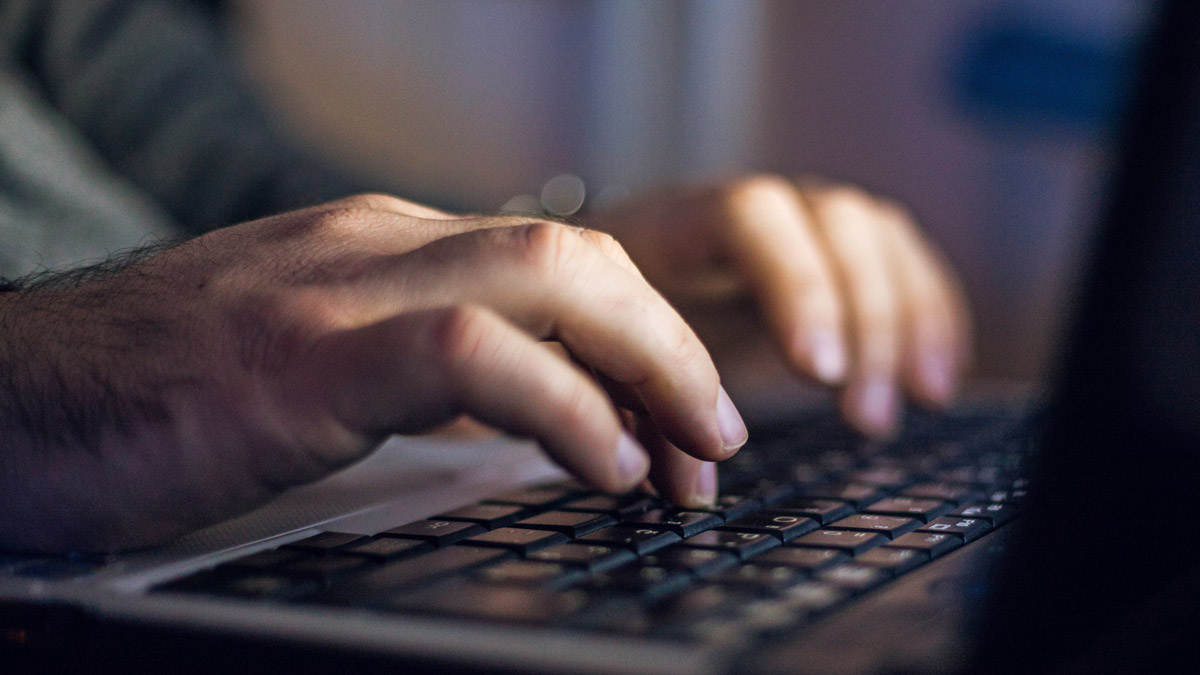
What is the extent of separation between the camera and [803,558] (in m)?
0.34

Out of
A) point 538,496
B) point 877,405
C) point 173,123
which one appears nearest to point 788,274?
point 877,405

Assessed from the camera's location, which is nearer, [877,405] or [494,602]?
[494,602]

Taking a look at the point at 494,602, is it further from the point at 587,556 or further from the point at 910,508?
the point at 910,508

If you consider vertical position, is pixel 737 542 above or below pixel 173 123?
below

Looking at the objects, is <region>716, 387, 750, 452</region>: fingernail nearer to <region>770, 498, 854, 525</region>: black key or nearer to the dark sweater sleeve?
<region>770, 498, 854, 525</region>: black key

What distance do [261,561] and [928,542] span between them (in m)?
0.24

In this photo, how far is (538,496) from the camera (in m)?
0.48

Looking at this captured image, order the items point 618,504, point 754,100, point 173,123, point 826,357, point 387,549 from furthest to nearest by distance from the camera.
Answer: point 754,100 → point 173,123 → point 826,357 → point 618,504 → point 387,549

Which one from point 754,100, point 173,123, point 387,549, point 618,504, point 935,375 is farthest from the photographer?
point 754,100

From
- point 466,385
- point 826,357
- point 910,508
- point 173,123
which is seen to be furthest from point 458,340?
point 173,123

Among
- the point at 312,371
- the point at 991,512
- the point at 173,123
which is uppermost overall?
the point at 173,123

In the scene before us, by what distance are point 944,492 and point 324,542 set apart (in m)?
0.29

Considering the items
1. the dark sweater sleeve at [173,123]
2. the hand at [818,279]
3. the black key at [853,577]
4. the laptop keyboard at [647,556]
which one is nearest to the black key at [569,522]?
the laptop keyboard at [647,556]

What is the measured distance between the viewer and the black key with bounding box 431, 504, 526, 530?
0.40 m
